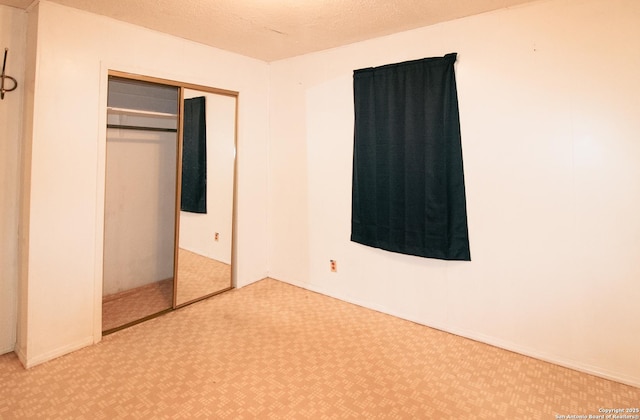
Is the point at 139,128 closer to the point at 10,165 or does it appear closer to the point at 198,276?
the point at 10,165

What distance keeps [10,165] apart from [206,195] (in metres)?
1.38

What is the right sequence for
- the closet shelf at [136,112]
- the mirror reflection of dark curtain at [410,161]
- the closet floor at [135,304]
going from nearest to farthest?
the mirror reflection of dark curtain at [410,161] < the closet floor at [135,304] < the closet shelf at [136,112]

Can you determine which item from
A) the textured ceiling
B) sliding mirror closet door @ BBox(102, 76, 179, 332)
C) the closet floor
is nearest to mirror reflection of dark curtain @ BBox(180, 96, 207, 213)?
sliding mirror closet door @ BBox(102, 76, 179, 332)

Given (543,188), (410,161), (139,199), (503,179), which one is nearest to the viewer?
(543,188)

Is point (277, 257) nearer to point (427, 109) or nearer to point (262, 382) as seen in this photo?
point (262, 382)

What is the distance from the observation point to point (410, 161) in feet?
8.67

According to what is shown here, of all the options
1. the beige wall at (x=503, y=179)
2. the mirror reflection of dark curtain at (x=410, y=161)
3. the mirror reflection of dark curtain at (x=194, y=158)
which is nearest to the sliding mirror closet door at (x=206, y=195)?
the mirror reflection of dark curtain at (x=194, y=158)

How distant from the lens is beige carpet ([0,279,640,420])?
177 cm

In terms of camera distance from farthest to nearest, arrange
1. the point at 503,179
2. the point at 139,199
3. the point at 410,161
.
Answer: the point at 139,199
the point at 410,161
the point at 503,179

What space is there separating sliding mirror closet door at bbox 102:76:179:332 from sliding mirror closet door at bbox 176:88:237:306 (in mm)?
206

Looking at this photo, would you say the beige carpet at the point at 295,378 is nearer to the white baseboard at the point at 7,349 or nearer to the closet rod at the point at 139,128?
the white baseboard at the point at 7,349

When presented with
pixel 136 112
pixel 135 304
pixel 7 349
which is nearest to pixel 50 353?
pixel 7 349

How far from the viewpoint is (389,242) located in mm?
2818

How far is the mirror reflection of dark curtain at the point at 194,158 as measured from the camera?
297 cm
